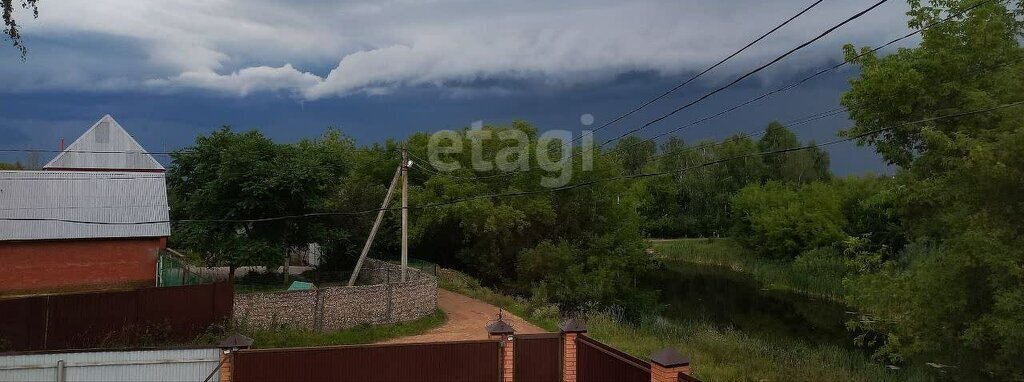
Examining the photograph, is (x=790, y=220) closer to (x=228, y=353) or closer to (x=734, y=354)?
(x=734, y=354)

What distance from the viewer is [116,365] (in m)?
9.63

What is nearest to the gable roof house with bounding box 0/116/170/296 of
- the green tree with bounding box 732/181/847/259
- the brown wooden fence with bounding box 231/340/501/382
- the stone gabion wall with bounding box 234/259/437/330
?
the stone gabion wall with bounding box 234/259/437/330

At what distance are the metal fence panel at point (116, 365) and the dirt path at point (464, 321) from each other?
312 inches

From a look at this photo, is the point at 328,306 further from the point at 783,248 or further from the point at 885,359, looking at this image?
the point at 783,248

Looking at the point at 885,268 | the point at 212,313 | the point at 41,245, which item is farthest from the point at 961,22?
the point at 41,245

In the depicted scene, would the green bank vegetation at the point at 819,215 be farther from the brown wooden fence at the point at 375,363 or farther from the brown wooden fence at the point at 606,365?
the brown wooden fence at the point at 375,363

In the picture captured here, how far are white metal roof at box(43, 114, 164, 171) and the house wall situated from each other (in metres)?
13.6

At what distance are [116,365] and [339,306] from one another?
27.3ft

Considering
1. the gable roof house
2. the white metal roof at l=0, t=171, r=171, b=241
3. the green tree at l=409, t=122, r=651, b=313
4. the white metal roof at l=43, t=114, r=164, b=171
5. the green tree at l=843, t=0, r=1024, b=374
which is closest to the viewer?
the green tree at l=843, t=0, r=1024, b=374

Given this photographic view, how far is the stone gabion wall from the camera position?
16.6m

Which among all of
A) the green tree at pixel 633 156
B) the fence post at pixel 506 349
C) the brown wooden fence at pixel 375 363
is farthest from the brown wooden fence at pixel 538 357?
the green tree at pixel 633 156

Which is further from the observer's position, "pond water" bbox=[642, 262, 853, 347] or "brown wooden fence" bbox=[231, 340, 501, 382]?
"pond water" bbox=[642, 262, 853, 347]

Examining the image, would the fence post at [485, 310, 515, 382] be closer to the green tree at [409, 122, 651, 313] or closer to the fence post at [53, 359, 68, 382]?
the fence post at [53, 359, 68, 382]

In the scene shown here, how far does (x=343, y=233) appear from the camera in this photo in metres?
24.7
